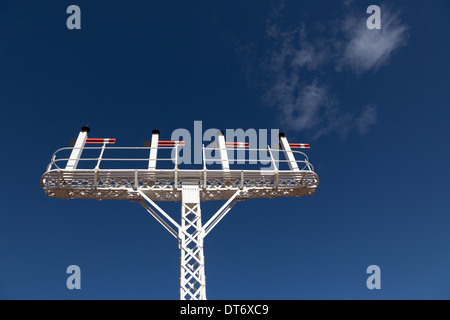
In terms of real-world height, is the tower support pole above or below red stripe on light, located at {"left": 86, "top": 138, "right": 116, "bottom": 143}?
below

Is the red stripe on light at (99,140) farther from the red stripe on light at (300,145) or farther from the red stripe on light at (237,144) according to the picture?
the red stripe on light at (300,145)

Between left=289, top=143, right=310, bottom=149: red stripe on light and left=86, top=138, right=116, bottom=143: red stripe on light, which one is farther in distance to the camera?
left=289, top=143, right=310, bottom=149: red stripe on light

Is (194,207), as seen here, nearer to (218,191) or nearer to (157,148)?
(218,191)

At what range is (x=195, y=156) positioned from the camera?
13.4 metres

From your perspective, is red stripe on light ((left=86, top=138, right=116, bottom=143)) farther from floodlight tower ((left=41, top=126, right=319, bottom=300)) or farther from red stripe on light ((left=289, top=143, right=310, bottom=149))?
red stripe on light ((left=289, top=143, right=310, bottom=149))

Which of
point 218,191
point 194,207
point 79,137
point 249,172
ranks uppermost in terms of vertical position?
point 79,137

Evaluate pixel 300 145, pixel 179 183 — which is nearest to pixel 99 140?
pixel 179 183

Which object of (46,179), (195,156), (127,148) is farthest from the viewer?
(195,156)

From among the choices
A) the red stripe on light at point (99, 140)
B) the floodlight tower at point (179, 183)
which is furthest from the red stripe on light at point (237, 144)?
the red stripe on light at point (99, 140)

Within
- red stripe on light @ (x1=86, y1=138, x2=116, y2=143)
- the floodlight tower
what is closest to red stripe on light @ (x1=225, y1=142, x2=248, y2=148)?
the floodlight tower

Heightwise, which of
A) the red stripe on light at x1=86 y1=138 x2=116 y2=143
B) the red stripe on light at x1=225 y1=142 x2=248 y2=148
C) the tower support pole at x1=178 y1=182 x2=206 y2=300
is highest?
the red stripe on light at x1=86 y1=138 x2=116 y2=143
